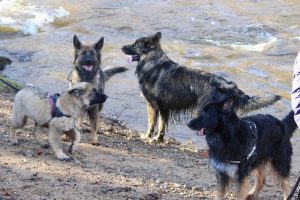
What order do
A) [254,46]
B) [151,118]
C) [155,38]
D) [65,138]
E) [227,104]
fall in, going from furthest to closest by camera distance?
[254,46] < [151,118] < [155,38] < [65,138] < [227,104]

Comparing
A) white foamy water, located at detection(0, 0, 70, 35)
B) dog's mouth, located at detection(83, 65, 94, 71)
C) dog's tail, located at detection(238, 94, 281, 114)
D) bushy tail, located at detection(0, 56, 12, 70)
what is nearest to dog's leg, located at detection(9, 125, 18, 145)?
dog's mouth, located at detection(83, 65, 94, 71)

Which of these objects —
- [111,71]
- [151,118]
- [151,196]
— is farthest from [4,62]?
[151,196]

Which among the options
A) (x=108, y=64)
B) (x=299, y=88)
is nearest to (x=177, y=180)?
(x=299, y=88)

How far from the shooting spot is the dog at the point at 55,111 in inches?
302

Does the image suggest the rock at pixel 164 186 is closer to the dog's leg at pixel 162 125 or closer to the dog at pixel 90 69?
the dog at pixel 90 69

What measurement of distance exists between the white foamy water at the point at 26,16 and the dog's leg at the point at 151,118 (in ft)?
31.4

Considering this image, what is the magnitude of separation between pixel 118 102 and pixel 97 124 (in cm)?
347

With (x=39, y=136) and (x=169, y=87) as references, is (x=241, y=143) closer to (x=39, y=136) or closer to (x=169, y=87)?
(x=39, y=136)

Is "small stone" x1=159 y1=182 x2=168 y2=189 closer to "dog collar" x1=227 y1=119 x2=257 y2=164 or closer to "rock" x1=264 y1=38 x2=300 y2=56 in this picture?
"dog collar" x1=227 y1=119 x2=257 y2=164

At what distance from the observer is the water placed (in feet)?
44.5

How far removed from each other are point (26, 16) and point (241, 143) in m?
15.7

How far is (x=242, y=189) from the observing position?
6.56 meters

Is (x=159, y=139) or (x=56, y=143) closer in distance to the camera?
(x=56, y=143)

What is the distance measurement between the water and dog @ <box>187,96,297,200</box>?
4.04 meters
